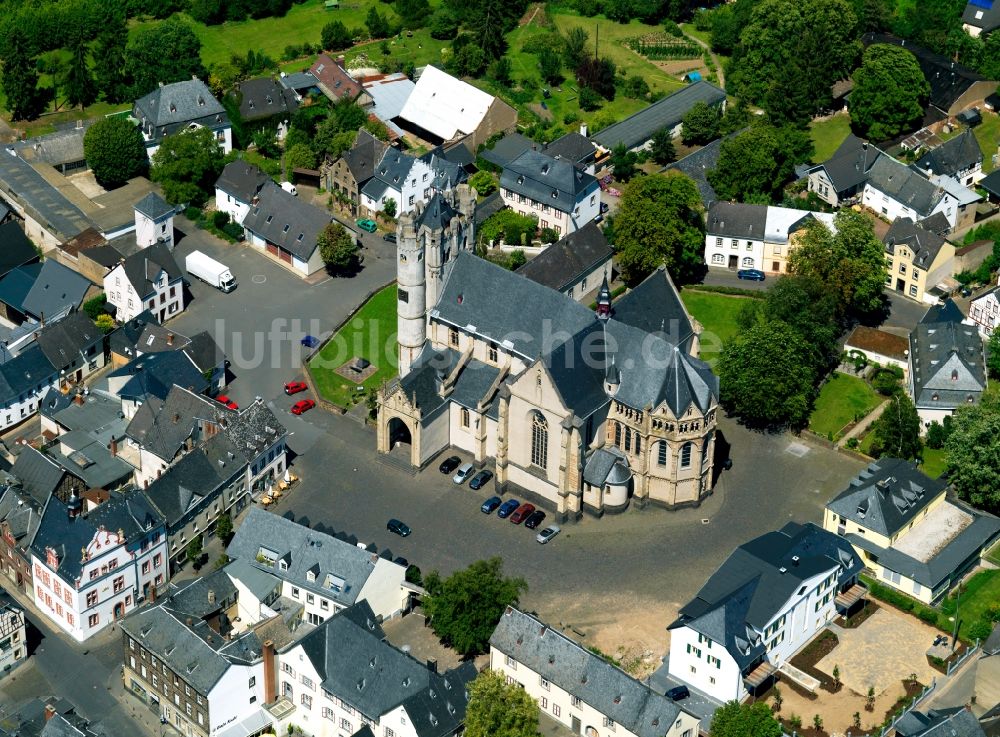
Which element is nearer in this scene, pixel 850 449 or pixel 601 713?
pixel 601 713

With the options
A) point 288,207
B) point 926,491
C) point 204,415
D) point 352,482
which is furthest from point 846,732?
point 288,207

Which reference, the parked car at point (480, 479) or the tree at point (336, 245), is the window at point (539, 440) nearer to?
the parked car at point (480, 479)

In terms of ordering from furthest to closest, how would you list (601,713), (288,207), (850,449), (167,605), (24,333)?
(288,207), (24,333), (850,449), (167,605), (601,713)

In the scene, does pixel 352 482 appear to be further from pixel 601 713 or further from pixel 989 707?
pixel 989 707

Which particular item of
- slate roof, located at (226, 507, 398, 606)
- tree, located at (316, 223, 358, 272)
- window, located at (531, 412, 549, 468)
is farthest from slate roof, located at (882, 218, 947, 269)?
slate roof, located at (226, 507, 398, 606)

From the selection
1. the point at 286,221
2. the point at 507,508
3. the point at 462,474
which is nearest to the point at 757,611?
the point at 507,508
